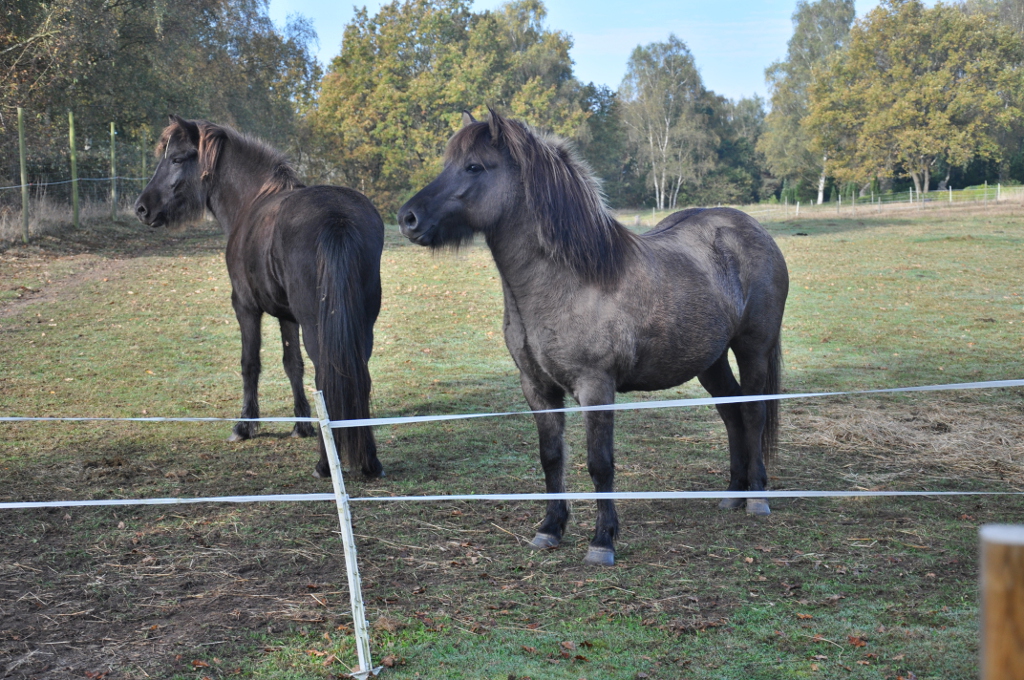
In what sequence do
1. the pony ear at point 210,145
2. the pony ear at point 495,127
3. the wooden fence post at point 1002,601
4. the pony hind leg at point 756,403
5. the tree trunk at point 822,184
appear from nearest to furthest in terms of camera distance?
the wooden fence post at point 1002,601 → the pony ear at point 495,127 → the pony hind leg at point 756,403 → the pony ear at point 210,145 → the tree trunk at point 822,184

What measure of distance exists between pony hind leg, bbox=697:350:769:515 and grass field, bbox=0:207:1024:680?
8.1 inches

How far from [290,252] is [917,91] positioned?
47260mm

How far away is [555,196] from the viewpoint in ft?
15.0

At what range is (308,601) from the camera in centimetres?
405

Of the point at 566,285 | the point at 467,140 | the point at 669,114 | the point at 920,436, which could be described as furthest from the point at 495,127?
the point at 669,114

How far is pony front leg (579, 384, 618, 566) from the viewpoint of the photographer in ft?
14.7

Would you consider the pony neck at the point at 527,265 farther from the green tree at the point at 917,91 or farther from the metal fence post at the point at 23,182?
the green tree at the point at 917,91

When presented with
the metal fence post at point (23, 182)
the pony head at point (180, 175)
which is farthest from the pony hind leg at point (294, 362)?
the metal fence post at point (23, 182)

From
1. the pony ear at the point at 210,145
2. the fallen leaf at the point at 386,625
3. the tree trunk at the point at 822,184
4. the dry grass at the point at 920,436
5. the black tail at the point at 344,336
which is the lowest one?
the fallen leaf at the point at 386,625

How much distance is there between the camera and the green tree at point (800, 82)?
5706 cm

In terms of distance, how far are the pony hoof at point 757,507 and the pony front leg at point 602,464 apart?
115 centimetres

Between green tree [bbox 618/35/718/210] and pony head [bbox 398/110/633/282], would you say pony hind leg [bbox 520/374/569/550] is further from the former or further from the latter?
green tree [bbox 618/35/718/210]

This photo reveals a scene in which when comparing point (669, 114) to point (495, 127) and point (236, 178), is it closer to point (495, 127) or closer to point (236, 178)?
point (236, 178)

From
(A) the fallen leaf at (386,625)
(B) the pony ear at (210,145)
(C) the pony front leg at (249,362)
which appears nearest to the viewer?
(A) the fallen leaf at (386,625)
